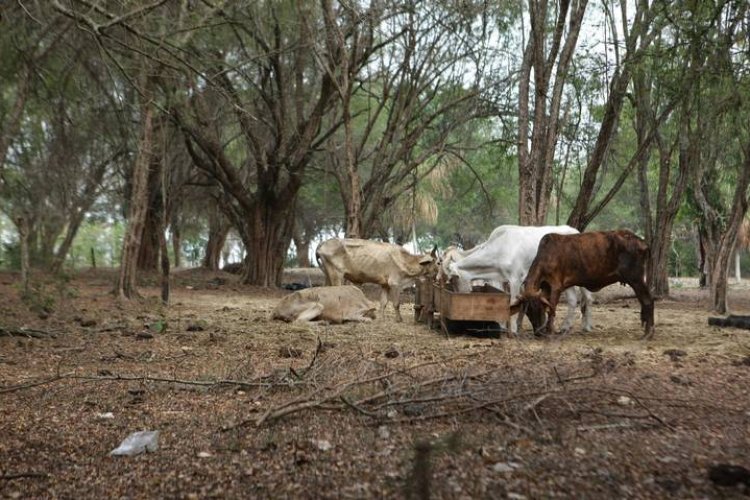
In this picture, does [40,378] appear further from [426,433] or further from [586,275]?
[586,275]

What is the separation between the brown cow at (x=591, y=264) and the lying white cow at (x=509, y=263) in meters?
0.80

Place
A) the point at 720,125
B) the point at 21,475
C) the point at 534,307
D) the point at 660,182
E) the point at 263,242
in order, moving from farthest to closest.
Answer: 1. the point at 263,242
2. the point at 660,182
3. the point at 720,125
4. the point at 534,307
5. the point at 21,475

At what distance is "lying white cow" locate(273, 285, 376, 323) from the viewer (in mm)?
9680

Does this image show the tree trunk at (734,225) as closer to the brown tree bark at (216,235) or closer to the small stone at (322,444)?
the small stone at (322,444)

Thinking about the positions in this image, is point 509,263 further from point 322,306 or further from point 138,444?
point 138,444

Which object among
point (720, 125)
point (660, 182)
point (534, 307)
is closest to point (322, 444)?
point (534, 307)

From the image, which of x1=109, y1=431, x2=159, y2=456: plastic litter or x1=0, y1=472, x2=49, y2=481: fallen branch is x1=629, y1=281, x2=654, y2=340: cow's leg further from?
x1=0, y1=472, x2=49, y2=481: fallen branch

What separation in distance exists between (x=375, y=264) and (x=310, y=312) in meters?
2.47

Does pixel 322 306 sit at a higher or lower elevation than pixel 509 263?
lower

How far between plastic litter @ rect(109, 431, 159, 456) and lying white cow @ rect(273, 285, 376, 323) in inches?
234

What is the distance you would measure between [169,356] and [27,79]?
4.64 meters

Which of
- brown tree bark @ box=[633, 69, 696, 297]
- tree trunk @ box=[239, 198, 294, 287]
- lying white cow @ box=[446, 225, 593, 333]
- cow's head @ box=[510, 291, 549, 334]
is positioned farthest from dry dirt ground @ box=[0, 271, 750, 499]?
tree trunk @ box=[239, 198, 294, 287]

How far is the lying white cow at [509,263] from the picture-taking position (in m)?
8.98

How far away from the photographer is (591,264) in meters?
8.09
